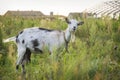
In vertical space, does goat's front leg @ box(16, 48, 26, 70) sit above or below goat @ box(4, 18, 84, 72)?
below

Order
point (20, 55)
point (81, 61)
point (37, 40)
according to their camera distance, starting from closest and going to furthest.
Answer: point (81, 61)
point (37, 40)
point (20, 55)

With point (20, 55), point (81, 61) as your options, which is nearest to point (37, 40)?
point (20, 55)

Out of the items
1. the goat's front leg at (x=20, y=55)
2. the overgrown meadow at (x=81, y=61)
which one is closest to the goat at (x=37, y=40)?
the goat's front leg at (x=20, y=55)

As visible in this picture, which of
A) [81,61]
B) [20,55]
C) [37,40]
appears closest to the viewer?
[81,61]

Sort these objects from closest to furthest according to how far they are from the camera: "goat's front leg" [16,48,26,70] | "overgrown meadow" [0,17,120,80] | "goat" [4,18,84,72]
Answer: "overgrown meadow" [0,17,120,80] < "goat" [4,18,84,72] < "goat's front leg" [16,48,26,70]

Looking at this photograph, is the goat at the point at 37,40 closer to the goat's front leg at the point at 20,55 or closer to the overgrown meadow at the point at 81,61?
the goat's front leg at the point at 20,55

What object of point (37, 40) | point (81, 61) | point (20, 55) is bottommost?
point (20, 55)

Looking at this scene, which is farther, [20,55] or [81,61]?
[20,55]

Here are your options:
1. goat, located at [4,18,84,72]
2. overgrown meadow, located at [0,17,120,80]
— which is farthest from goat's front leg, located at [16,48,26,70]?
overgrown meadow, located at [0,17,120,80]

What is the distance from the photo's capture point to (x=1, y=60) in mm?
6684

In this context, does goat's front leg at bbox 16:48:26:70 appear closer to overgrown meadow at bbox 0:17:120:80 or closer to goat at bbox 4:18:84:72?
goat at bbox 4:18:84:72

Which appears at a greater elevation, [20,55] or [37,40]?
[37,40]

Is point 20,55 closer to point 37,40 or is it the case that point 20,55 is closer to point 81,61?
point 37,40

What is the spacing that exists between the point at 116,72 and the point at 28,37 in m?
2.12
